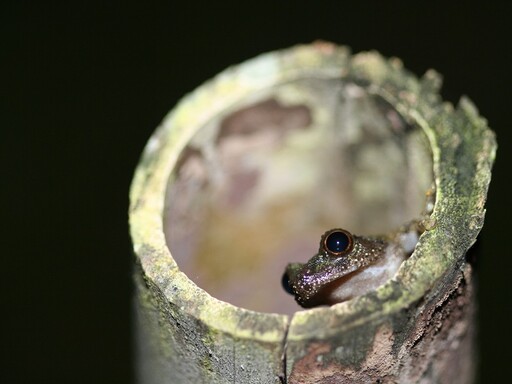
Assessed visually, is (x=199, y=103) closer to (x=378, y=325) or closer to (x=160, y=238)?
(x=160, y=238)

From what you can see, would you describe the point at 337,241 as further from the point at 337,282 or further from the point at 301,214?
the point at 301,214

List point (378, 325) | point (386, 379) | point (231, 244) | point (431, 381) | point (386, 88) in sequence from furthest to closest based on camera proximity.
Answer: point (231, 244) < point (386, 88) < point (431, 381) < point (386, 379) < point (378, 325)

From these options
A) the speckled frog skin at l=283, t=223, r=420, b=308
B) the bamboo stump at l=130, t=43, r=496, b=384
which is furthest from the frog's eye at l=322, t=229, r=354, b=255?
the bamboo stump at l=130, t=43, r=496, b=384

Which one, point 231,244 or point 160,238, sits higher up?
point 231,244

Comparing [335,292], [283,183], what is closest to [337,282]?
[335,292]

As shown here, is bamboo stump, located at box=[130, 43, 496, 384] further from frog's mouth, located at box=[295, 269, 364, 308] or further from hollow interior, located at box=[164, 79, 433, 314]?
frog's mouth, located at box=[295, 269, 364, 308]

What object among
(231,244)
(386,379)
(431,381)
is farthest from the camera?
(231,244)

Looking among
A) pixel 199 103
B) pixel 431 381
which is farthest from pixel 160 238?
pixel 431 381

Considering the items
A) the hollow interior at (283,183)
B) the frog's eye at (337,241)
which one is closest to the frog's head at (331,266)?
the frog's eye at (337,241)
